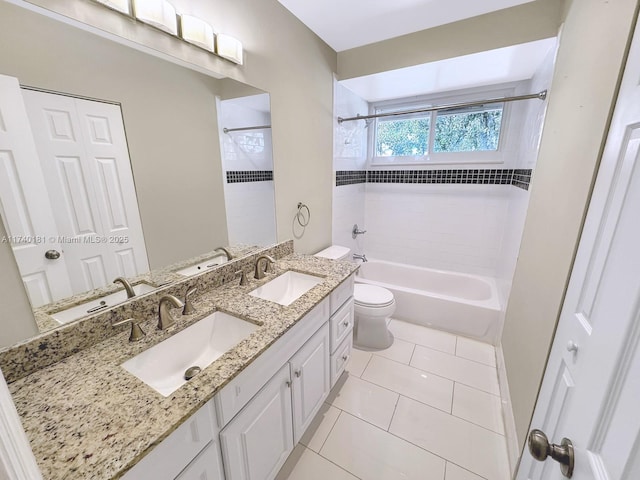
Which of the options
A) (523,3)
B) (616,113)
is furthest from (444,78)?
(616,113)

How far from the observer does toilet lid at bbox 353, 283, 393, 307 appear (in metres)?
2.21

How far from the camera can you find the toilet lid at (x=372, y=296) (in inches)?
87.0

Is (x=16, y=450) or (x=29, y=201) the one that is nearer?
(x=16, y=450)

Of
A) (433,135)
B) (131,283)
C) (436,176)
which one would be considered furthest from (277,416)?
(433,135)

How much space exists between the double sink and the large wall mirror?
11.7 inches

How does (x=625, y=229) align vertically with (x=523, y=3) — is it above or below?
below

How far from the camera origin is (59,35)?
865 millimetres

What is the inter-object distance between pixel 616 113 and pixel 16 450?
136 cm

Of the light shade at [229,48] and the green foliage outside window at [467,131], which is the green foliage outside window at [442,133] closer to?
the green foliage outside window at [467,131]

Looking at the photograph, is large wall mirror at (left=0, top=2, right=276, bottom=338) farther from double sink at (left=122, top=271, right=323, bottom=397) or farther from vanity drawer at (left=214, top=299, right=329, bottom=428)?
vanity drawer at (left=214, top=299, right=329, bottom=428)

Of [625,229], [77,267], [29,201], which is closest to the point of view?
[625,229]

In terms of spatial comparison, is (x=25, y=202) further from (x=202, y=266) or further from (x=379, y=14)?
(x=379, y=14)

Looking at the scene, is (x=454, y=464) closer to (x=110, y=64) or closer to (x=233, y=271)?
(x=233, y=271)

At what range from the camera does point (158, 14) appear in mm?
1091
